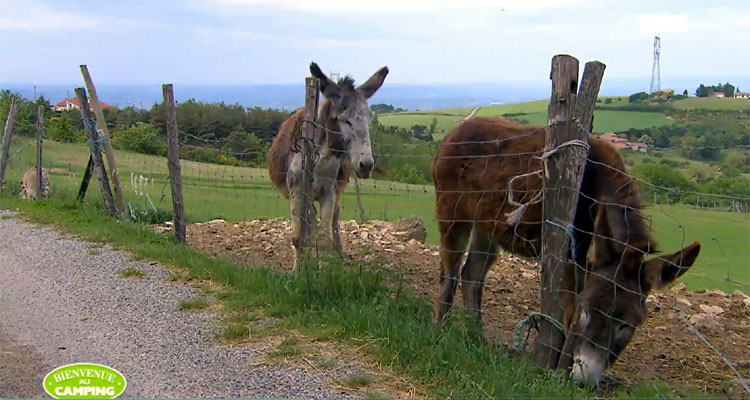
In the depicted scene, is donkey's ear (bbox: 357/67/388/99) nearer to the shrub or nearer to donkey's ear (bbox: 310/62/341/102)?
donkey's ear (bbox: 310/62/341/102)

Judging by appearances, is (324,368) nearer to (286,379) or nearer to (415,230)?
(286,379)

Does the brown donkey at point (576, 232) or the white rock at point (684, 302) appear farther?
the white rock at point (684, 302)

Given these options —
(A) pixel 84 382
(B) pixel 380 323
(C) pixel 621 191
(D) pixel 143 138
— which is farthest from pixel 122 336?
(D) pixel 143 138

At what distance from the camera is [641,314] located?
4.82 meters

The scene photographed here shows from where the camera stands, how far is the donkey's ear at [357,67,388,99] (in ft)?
28.1

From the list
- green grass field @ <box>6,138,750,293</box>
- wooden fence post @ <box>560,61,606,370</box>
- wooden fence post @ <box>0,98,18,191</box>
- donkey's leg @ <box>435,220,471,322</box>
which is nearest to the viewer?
wooden fence post @ <box>560,61,606,370</box>

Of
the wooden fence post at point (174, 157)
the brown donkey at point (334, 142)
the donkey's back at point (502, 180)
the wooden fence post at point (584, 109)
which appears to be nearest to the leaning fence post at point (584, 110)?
the wooden fence post at point (584, 109)

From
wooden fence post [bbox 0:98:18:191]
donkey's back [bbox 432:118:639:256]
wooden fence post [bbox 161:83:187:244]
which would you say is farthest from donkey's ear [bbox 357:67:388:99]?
wooden fence post [bbox 0:98:18:191]

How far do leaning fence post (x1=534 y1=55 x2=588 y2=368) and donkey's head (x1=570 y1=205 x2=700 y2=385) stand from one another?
0.74 ft

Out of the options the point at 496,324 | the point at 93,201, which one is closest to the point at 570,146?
the point at 496,324

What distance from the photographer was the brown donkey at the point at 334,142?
7.95 m

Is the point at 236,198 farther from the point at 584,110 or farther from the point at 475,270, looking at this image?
the point at 584,110

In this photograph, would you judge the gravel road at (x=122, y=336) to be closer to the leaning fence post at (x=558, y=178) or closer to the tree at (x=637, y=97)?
the leaning fence post at (x=558, y=178)

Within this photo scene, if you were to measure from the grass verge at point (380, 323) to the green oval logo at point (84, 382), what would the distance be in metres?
1.05
